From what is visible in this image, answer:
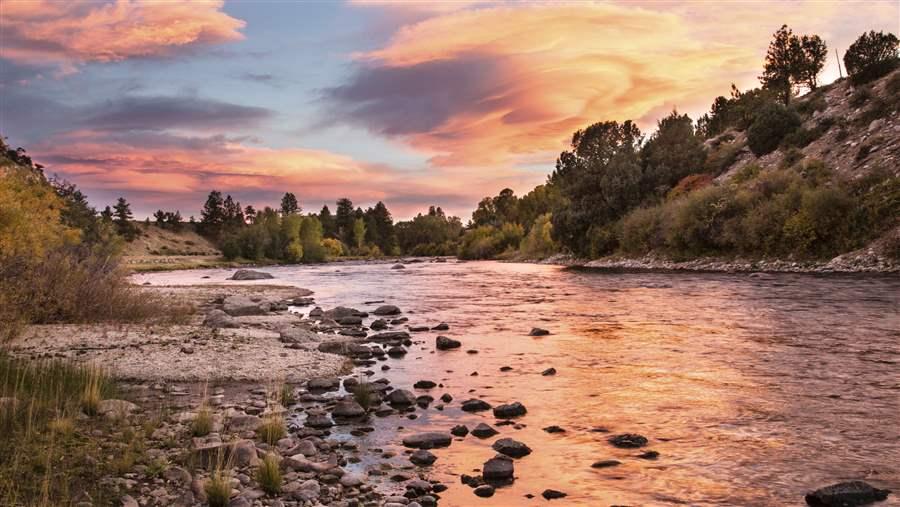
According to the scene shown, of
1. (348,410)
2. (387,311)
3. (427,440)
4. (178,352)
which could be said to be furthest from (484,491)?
(387,311)

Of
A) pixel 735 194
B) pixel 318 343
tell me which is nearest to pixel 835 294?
pixel 318 343

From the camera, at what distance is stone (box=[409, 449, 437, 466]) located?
1151 centimetres

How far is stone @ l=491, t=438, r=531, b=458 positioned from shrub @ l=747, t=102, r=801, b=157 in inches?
3729

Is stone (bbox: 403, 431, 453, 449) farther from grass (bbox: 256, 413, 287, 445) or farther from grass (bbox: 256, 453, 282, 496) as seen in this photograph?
grass (bbox: 256, 453, 282, 496)

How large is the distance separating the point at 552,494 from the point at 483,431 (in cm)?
340

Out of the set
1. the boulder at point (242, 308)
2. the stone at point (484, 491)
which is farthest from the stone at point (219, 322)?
Result: the stone at point (484, 491)

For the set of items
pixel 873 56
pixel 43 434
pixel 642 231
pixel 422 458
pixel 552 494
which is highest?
pixel 873 56

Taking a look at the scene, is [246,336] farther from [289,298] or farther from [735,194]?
[735,194]

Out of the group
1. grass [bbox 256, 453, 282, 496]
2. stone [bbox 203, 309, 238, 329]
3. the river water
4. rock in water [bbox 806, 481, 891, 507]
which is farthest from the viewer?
stone [bbox 203, 309, 238, 329]

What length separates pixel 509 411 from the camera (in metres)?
14.8

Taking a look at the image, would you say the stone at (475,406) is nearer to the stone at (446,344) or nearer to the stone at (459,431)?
the stone at (459,431)

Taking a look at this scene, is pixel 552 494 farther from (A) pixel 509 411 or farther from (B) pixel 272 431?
(B) pixel 272 431

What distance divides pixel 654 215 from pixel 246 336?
70045 millimetres

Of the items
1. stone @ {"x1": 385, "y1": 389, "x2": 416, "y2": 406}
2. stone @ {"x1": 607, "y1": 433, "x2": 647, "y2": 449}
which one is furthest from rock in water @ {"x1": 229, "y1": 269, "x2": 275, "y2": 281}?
stone @ {"x1": 607, "y1": 433, "x2": 647, "y2": 449}
